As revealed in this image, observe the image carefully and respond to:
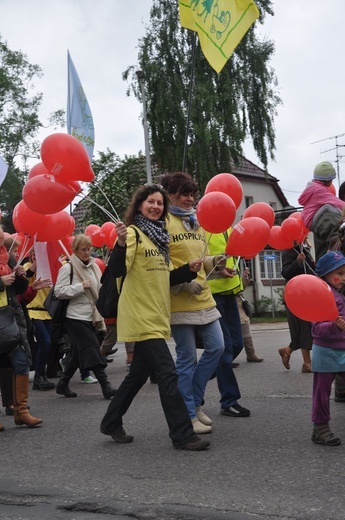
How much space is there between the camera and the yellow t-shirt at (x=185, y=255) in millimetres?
5180

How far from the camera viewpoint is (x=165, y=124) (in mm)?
30562

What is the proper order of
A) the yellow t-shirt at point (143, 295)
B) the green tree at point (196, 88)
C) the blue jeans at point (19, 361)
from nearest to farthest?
the yellow t-shirt at point (143, 295)
the blue jeans at point (19, 361)
the green tree at point (196, 88)

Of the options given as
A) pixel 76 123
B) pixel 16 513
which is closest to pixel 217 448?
pixel 16 513

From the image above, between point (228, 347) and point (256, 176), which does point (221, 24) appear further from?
point (256, 176)

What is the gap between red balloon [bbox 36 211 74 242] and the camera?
6.79 meters

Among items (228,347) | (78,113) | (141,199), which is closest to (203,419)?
(228,347)

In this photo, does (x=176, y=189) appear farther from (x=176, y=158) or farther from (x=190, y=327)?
(x=176, y=158)

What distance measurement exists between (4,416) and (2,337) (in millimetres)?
Result: 1266

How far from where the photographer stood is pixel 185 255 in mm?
5281

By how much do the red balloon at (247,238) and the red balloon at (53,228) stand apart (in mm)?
1951

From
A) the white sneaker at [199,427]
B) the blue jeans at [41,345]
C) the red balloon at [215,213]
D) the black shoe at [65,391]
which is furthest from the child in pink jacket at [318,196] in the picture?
the blue jeans at [41,345]

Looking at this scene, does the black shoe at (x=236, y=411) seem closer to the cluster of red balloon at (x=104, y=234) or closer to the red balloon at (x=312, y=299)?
the red balloon at (x=312, y=299)

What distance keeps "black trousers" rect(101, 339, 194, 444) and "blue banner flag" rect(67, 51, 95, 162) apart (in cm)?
384

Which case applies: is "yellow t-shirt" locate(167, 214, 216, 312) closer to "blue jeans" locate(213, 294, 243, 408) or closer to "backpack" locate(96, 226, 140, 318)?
"backpack" locate(96, 226, 140, 318)
